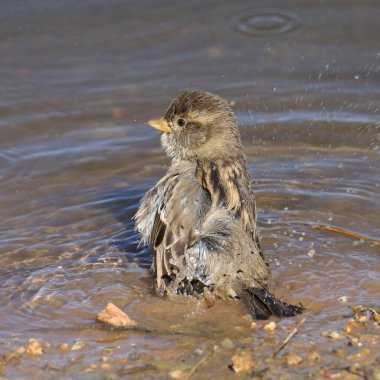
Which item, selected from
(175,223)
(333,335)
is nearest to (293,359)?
(333,335)

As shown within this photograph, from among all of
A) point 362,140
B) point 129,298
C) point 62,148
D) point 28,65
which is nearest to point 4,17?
point 28,65

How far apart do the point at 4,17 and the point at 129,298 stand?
551cm

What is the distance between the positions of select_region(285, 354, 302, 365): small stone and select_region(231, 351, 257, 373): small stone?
167 millimetres

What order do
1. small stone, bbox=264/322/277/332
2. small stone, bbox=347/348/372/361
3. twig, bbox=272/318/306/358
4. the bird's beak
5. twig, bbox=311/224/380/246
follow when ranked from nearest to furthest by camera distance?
small stone, bbox=347/348/372/361 → twig, bbox=272/318/306/358 → small stone, bbox=264/322/277/332 → twig, bbox=311/224/380/246 → the bird's beak

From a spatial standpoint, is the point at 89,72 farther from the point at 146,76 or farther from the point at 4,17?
the point at 4,17

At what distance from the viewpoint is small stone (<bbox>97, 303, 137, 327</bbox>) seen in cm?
507

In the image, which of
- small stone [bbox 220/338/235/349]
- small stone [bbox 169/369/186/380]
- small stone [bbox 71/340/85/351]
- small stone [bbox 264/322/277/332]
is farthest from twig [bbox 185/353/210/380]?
small stone [bbox 71/340/85/351]

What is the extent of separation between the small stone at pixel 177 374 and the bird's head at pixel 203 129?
207 cm

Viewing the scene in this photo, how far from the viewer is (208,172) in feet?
19.6

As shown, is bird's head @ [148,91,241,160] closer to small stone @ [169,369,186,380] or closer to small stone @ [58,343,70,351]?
small stone @ [58,343,70,351]

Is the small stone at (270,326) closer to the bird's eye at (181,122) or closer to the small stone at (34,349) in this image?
the small stone at (34,349)

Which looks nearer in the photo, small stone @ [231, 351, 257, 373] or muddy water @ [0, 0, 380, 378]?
small stone @ [231, 351, 257, 373]

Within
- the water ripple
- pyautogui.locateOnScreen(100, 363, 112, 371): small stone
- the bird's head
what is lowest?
pyautogui.locateOnScreen(100, 363, 112, 371): small stone

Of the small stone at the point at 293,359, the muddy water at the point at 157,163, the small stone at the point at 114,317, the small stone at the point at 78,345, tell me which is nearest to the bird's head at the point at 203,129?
the muddy water at the point at 157,163
